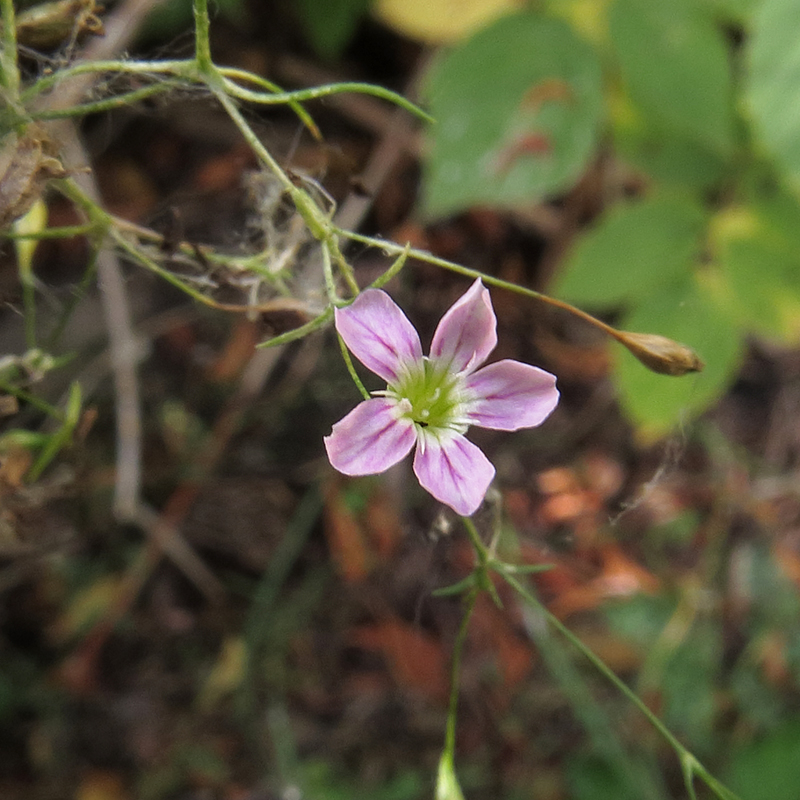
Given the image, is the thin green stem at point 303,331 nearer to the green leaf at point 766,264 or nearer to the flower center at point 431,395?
the flower center at point 431,395

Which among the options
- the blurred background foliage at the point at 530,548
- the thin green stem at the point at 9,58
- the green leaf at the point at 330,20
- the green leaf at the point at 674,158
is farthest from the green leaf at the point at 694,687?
the thin green stem at the point at 9,58

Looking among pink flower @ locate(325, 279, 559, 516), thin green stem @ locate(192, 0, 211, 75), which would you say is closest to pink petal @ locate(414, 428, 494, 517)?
pink flower @ locate(325, 279, 559, 516)

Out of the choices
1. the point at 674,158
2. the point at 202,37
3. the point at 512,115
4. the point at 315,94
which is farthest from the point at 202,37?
the point at 674,158

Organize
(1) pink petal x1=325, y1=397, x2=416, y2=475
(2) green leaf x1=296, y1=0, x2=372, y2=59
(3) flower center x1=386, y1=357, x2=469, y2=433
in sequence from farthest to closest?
(2) green leaf x1=296, y1=0, x2=372, y2=59 < (3) flower center x1=386, y1=357, x2=469, y2=433 < (1) pink petal x1=325, y1=397, x2=416, y2=475

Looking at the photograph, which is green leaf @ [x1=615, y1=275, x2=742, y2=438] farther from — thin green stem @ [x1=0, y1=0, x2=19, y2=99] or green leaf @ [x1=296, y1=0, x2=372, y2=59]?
thin green stem @ [x1=0, y1=0, x2=19, y2=99]

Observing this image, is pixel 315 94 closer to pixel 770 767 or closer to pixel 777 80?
pixel 777 80

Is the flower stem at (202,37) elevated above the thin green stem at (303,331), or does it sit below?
above
